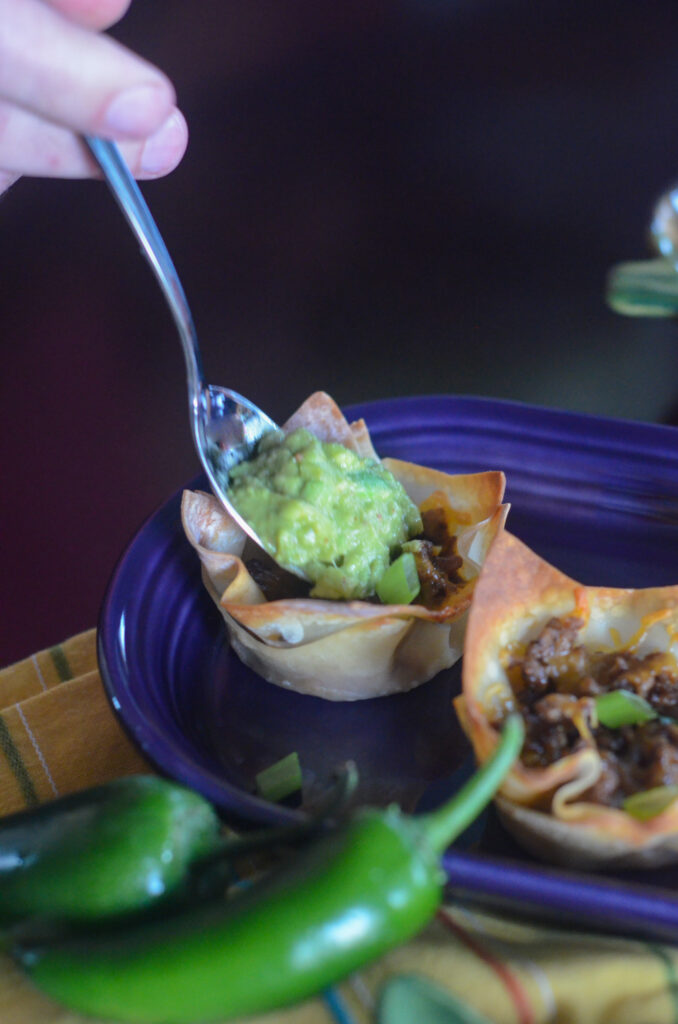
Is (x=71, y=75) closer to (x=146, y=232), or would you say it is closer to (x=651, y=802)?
(x=146, y=232)

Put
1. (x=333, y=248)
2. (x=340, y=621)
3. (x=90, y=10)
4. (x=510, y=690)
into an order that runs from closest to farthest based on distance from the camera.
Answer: (x=90, y=10) < (x=510, y=690) < (x=340, y=621) < (x=333, y=248)

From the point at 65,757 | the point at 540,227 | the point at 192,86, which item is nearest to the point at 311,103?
the point at 192,86

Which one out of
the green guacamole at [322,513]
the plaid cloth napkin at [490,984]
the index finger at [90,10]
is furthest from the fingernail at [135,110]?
the plaid cloth napkin at [490,984]

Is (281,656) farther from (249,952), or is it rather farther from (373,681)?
(249,952)

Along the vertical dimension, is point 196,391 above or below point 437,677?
above

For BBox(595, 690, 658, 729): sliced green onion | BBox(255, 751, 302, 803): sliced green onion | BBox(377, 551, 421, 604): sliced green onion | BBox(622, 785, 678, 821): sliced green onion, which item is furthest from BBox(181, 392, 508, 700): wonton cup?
BBox(622, 785, 678, 821): sliced green onion

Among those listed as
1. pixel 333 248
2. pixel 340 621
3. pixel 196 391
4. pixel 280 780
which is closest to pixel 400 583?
pixel 340 621
